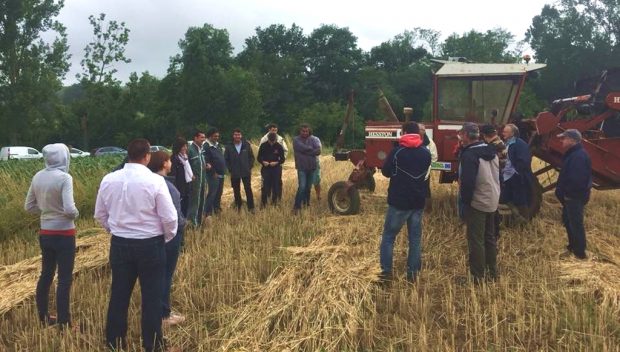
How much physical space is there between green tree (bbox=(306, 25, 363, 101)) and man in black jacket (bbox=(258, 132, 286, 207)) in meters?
43.2

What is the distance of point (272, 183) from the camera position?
895 centimetres

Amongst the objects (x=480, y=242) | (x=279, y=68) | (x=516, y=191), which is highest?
(x=279, y=68)

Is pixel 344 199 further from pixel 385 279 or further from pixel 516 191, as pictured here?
pixel 385 279

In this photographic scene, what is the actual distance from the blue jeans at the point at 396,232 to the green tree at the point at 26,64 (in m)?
29.6

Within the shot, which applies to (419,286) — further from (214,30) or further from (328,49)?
(328,49)

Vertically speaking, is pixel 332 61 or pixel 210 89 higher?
pixel 332 61

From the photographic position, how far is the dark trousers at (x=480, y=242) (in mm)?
4969

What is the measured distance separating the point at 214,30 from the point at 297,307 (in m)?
40.3

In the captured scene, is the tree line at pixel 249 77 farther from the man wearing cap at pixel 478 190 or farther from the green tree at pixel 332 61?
the man wearing cap at pixel 478 190

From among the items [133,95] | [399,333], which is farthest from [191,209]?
[133,95]

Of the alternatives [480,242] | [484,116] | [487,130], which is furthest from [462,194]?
[484,116]

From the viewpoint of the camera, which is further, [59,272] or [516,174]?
[516,174]

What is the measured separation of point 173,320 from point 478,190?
A: 3.05 meters

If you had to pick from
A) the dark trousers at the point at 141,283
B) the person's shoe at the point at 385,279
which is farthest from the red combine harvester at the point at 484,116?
the dark trousers at the point at 141,283
